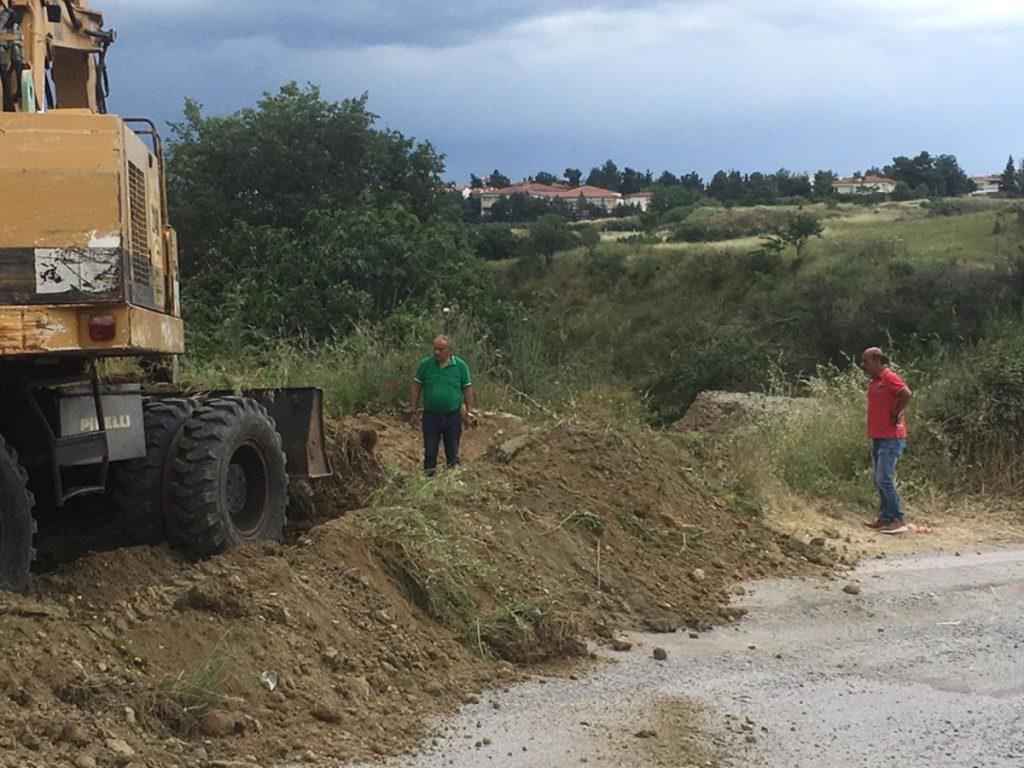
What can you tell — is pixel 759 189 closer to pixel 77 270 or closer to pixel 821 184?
pixel 821 184

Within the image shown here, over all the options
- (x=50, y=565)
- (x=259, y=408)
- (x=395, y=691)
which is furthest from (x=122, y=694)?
(x=259, y=408)

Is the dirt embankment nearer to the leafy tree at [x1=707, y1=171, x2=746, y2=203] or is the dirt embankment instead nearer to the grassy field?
the grassy field

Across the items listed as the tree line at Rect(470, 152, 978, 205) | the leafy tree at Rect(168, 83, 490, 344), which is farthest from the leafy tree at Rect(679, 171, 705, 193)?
the leafy tree at Rect(168, 83, 490, 344)

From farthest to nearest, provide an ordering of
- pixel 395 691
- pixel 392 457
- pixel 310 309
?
pixel 310 309, pixel 392 457, pixel 395 691

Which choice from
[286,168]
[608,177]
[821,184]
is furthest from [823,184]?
[286,168]

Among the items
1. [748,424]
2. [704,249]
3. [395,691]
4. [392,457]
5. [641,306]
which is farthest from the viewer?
[704,249]

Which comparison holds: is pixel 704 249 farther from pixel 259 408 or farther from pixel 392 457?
pixel 259 408

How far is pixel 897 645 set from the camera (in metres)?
8.39

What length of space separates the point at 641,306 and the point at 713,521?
Answer: 47921 millimetres

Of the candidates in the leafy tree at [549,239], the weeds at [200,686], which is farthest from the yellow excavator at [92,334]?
the leafy tree at [549,239]

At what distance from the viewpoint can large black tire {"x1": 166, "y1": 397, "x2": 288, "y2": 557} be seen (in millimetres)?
7934

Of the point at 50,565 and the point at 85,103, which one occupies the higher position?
the point at 85,103

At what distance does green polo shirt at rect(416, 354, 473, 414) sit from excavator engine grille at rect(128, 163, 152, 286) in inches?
177

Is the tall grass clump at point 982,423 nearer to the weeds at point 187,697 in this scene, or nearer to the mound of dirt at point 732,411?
the mound of dirt at point 732,411
